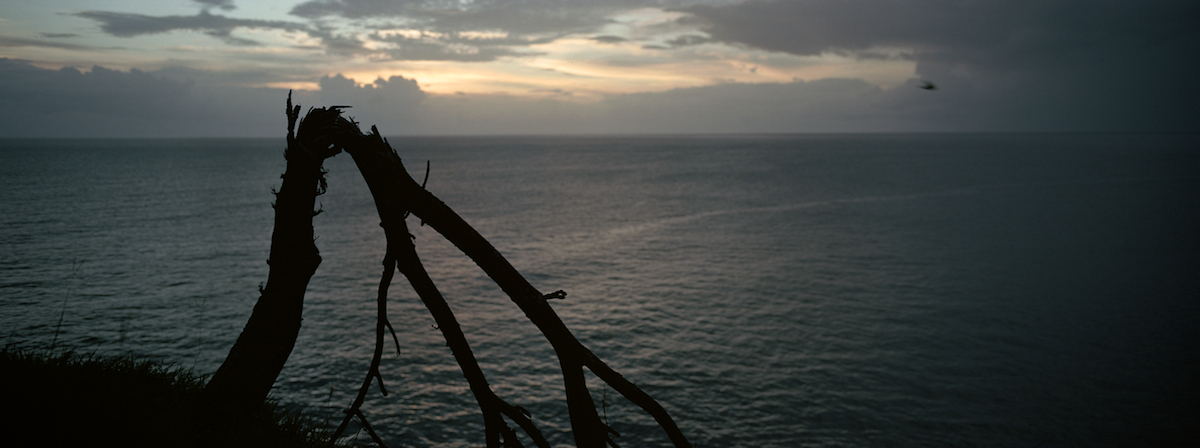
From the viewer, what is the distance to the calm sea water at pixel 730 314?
3338cm

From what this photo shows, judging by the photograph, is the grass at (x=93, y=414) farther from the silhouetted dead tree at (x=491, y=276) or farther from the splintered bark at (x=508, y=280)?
the splintered bark at (x=508, y=280)

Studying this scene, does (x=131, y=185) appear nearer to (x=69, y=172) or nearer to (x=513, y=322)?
(x=69, y=172)

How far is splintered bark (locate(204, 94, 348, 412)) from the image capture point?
13.7ft

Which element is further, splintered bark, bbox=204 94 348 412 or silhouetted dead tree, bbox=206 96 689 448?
splintered bark, bbox=204 94 348 412

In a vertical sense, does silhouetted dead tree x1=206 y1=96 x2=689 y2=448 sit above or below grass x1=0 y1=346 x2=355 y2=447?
above

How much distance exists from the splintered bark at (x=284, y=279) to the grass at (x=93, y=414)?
557mm

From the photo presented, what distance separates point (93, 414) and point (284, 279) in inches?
112

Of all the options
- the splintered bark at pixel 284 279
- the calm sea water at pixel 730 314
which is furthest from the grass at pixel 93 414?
the calm sea water at pixel 730 314

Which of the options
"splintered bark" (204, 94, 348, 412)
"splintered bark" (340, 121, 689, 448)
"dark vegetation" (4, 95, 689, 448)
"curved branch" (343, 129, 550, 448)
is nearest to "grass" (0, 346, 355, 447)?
"dark vegetation" (4, 95, 689, 448)

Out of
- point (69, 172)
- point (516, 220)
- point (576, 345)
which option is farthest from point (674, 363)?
point (69, 172)

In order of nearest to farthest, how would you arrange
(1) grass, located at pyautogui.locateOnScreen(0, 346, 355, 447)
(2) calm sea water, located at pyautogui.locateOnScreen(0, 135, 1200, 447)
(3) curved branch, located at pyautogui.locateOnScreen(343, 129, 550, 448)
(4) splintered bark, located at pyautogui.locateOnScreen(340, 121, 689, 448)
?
(4) splintered bark, located at pyautogui.locateOnScreen(340, 121, 689, 448) < (3) curved branch, located at pyautogui.locateOnScreen(343, 129, 550, 448) < (1) grass, located at pyautogui.locateOnScreen(0, 346, 355, 447) < (2) calm sea water, located at pyautogui.locateOnScreen(0, 135, 1200, 447)

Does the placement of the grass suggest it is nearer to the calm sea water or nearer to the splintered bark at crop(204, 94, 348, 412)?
the splintered bark at crop(204, 94, 348, 412)

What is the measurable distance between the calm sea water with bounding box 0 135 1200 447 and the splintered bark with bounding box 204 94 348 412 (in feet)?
31.4

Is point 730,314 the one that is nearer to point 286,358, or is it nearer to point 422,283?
point 286,358
